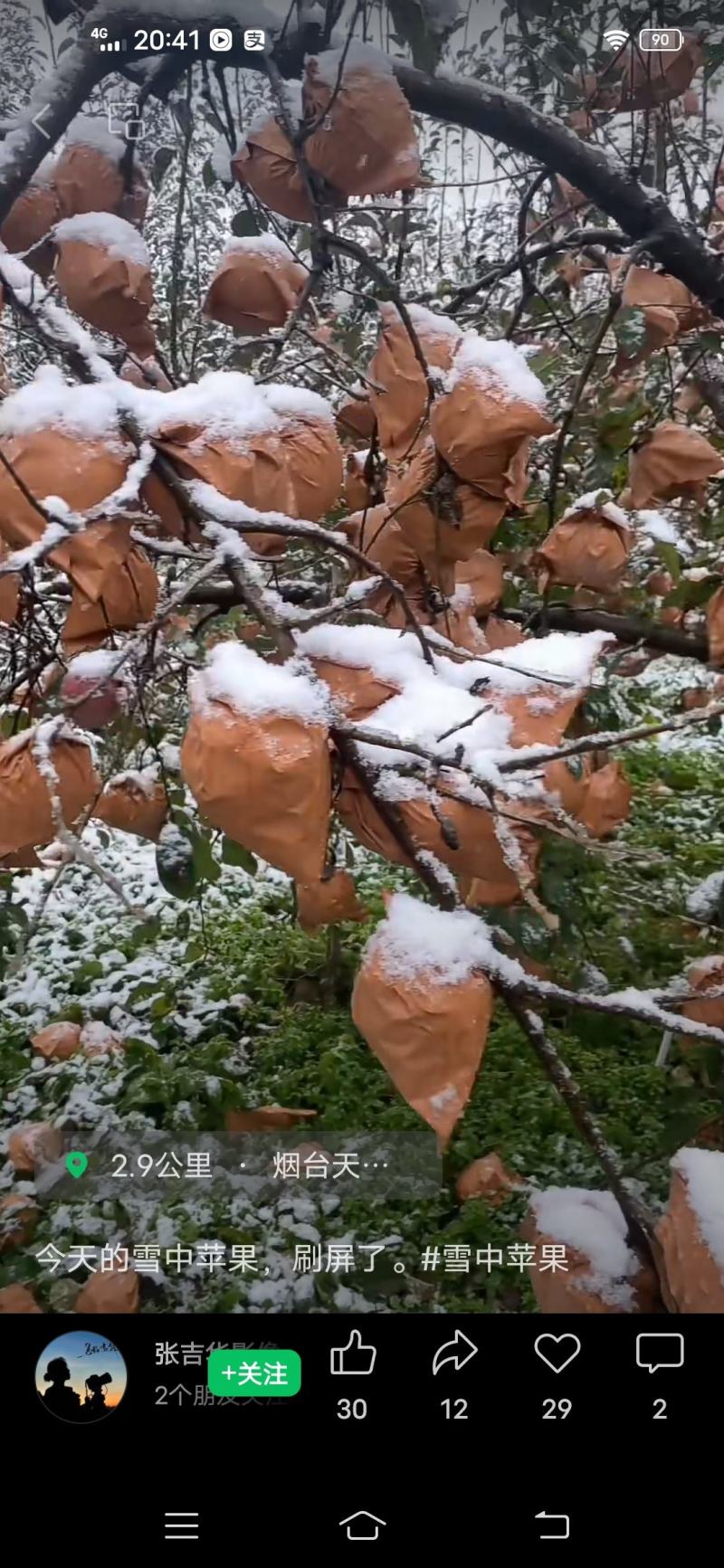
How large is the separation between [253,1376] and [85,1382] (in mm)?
68

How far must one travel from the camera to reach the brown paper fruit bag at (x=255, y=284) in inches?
18.9

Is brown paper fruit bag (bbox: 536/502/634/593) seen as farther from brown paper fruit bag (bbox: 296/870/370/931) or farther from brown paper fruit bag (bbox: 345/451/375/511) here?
brown paper fruit bag (bbox: 296/870/370/931)

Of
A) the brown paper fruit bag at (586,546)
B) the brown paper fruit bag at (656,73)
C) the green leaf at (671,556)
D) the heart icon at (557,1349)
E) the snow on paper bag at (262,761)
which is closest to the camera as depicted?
the snow on paper bag at (262,761)

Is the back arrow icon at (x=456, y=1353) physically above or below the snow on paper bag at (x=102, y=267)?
below

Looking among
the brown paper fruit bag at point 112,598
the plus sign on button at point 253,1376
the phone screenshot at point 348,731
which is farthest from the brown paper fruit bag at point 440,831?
the plus sign on button at point 253,1376

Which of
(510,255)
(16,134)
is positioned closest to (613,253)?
(510,255)

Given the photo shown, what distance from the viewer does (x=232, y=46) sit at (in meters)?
0.42

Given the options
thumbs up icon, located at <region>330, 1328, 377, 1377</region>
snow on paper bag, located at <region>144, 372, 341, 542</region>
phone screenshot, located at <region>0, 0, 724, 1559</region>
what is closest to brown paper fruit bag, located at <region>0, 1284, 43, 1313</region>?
phone screenshot, located at <region>0, 0, 724, 1559</region>

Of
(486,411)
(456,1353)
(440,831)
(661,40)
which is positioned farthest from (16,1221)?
(661,40)

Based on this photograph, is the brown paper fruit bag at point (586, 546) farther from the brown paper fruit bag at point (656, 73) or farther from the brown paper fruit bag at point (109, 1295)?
the brown paper fruit bag at point (109, 1295)

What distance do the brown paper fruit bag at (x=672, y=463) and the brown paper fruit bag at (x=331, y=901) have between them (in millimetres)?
336

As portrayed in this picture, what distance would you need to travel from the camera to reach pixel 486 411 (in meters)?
0.38

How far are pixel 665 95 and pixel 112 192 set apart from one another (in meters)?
0.32

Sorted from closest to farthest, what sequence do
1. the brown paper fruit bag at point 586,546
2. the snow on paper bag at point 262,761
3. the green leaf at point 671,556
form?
the snow on paper bag at point 262,761 < the brown paper fruit bag at point 586,546 < the green leaf at point 671,556
